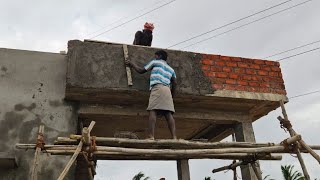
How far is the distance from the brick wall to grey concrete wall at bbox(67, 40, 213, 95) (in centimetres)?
18

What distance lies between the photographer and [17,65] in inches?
227

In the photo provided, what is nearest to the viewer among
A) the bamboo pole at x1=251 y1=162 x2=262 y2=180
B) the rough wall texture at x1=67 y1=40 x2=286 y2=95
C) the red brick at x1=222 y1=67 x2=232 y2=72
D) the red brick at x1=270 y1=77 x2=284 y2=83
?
the bamboo pole at x1=251 y1=162 x2=262 y2=180

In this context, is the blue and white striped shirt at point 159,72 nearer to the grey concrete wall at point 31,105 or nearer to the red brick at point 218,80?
the red brick at point 218,80

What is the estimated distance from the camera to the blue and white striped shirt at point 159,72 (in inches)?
217

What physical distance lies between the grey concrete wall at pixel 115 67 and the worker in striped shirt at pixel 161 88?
0.70 feet

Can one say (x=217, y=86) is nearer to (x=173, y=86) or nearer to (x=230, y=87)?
(x=230, y=87)

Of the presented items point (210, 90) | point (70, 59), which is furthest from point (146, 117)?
point (70, 59)

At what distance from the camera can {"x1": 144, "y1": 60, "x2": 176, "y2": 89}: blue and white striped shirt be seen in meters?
5.52

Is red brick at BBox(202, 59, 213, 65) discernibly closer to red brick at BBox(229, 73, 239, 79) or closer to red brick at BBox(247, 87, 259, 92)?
red brick at BBox(229, 73, 239, 79)

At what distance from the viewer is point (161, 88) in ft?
17.8

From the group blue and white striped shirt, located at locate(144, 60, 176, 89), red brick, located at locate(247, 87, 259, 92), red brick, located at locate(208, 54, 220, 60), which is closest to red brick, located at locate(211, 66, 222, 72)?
red brick, located at locate(208, 54, 220, 60)

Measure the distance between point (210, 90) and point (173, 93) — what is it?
65cm

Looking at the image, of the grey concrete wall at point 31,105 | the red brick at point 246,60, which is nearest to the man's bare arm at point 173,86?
the red brick at point 246,60

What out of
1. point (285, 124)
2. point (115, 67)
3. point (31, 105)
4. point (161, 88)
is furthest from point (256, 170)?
Answer: point (31, 105)
